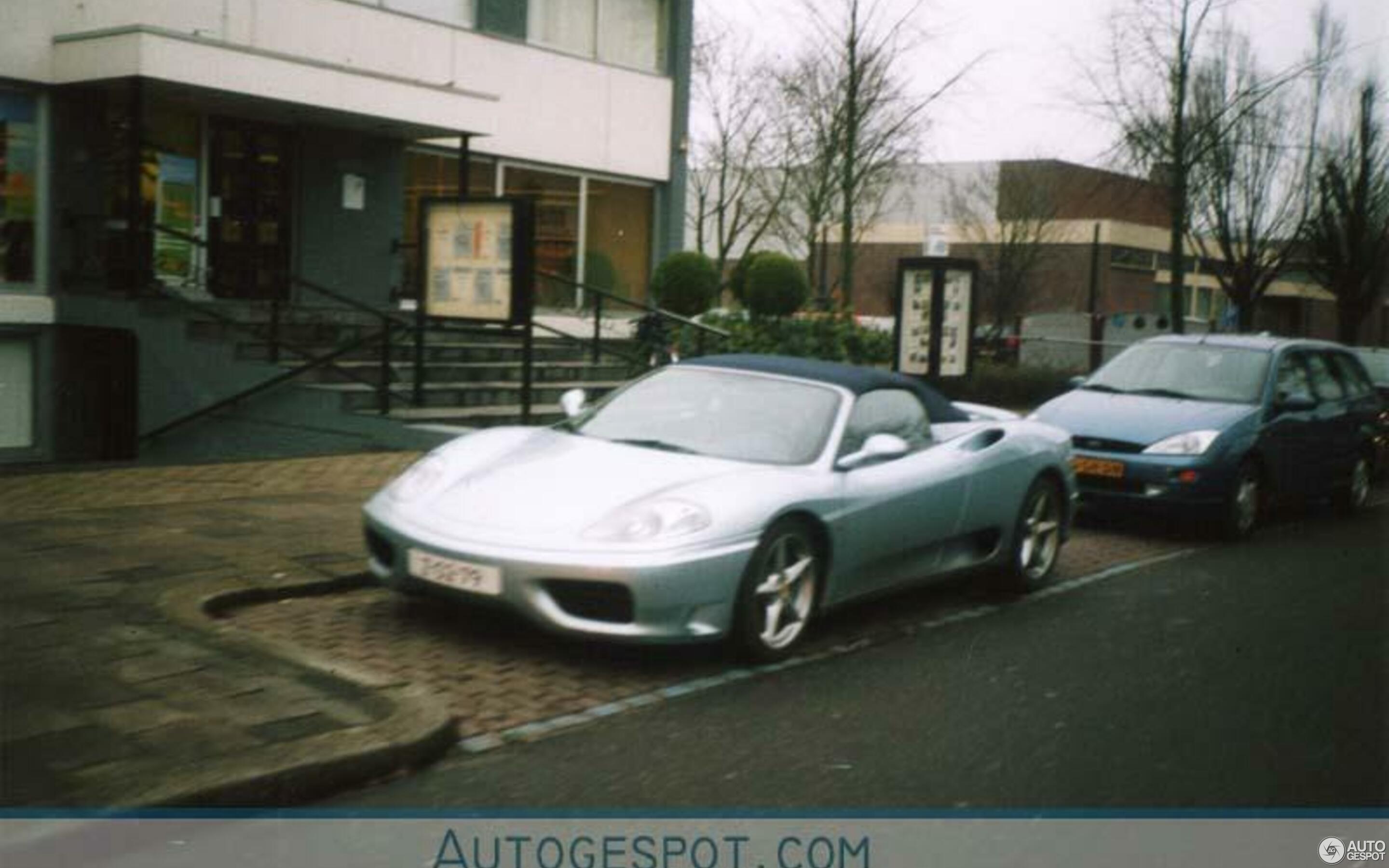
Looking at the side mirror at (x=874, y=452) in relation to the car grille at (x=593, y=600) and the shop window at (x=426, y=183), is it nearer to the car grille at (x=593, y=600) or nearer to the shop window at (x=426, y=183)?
the car grille at (x=593, y=600)

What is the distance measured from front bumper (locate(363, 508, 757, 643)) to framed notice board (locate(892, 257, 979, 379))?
6632 mm

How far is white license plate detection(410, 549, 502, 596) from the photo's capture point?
6.02 meters

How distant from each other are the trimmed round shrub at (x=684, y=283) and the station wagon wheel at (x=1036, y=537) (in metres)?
13.1

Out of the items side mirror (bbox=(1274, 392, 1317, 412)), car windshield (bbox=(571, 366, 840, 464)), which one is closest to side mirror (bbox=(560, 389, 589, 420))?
car windshield (bbox=(571, 366, 840, 464))

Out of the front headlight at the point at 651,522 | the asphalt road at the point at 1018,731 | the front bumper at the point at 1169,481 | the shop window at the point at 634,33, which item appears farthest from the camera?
the shop window at the point at 634,33

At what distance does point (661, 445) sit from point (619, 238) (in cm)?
1620

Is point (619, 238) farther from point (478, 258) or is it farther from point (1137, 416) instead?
point (1137, 416)

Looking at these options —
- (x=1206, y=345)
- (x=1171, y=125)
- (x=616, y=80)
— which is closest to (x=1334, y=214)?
(x=1171, y=125)

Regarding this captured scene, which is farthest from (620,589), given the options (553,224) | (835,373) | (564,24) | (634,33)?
(634,33)

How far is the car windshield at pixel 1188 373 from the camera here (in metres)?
11.9

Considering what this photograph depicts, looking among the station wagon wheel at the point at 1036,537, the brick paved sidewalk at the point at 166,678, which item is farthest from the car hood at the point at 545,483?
the station wagon wheel at the point at 1036,537

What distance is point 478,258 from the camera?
12844mm

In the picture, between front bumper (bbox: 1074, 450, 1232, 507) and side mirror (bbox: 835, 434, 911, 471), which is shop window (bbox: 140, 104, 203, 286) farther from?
side mirror (bbox: 835, 434, 911, 471)

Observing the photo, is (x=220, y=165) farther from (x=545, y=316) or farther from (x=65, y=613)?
(x=65, y=613)
